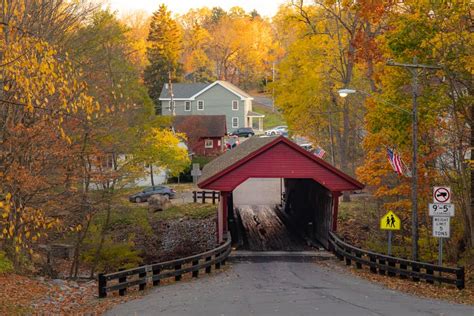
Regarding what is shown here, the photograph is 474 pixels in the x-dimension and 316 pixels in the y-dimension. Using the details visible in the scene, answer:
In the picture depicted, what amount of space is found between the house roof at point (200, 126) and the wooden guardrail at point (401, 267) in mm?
46151

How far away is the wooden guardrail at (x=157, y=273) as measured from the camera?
18578 mm

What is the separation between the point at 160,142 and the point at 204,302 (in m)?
33.0

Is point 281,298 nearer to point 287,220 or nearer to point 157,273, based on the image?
point 157,273

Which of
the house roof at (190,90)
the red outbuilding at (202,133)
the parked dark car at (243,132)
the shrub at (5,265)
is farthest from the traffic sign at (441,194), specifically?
the parked dark car at (243,132)

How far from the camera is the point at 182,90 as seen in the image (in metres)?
93.9

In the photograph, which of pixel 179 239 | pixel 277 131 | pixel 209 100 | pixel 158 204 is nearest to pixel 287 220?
pixel 179 239

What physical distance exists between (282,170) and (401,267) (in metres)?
7.86

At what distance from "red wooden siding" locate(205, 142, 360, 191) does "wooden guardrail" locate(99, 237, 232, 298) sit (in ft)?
12.0

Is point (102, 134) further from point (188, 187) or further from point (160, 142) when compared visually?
point (188, 187)

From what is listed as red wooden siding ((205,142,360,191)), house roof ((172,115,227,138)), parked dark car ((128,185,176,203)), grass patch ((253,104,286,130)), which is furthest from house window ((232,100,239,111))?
red wooden siding ((205,142,360,191))

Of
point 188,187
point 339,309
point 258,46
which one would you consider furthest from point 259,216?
point 258,46

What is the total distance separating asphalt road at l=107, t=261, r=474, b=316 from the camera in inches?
617

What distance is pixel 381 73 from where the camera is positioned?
30891 mm

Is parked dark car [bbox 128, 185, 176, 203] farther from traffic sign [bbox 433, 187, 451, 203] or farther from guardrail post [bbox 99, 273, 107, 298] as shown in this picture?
traffic sign [bbox 433, 187, 451, 203]
